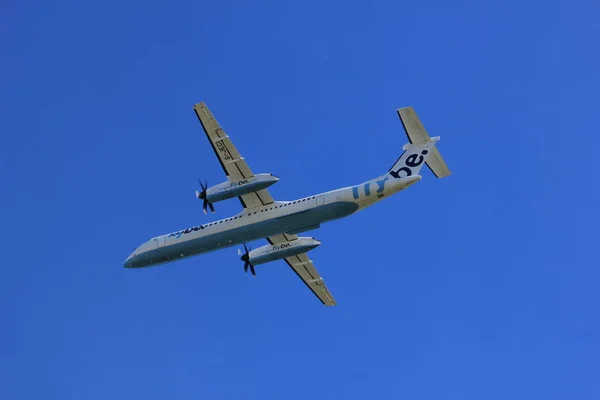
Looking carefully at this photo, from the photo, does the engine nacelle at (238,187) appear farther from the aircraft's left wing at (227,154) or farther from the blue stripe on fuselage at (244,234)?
the blue stripe on fuselage at (244,234)

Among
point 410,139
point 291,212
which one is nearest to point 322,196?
point 291,212

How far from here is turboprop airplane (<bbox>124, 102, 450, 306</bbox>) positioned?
2458 inches

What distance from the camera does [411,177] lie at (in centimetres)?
6188

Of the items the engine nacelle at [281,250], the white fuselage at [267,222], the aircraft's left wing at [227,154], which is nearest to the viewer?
the white fuselage at [267,222]

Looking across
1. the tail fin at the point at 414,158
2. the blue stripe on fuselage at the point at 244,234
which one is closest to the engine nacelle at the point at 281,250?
the blue stripe on fuselage at the point at 244,234

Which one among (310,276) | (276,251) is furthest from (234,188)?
(310,276)

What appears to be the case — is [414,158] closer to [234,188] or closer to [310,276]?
[234,188]

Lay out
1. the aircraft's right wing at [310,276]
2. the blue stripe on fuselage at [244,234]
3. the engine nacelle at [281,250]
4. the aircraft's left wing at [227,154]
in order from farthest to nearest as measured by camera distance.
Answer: the aircraft's right wing at [310,276] → the engine nacelle at [281,250] → the aircraft's left wing at [227,154] → the blue stripe on fuselage at [244,234]

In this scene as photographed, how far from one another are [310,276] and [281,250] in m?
4.37

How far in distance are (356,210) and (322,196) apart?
2108 mm

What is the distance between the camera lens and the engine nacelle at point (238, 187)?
63.8 m

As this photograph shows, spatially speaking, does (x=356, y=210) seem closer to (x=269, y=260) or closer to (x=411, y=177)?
(x=411, y=177)

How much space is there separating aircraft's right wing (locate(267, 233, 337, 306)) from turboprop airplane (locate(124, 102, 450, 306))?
5.31m

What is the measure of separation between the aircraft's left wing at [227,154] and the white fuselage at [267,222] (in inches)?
33.1
